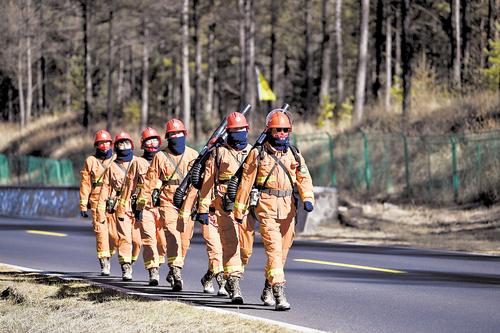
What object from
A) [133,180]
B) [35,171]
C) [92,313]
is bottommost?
[92,313]

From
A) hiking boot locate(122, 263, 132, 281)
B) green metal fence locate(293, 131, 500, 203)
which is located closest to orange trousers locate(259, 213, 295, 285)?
hiking boot locate(122, 263, 132, 281)

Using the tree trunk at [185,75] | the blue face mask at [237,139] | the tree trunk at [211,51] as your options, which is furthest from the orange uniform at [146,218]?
the tree trunk at [211,51]

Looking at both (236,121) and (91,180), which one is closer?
(236,121)

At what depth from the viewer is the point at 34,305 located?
12.4 meters

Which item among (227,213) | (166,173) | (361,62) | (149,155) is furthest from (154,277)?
(361,62)

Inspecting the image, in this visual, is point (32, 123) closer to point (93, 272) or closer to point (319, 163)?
point (319, 163)

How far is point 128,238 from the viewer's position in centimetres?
1514

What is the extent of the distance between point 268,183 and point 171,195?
2.63 m

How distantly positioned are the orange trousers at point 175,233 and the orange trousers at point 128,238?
1.60 m

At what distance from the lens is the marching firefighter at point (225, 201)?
38.4 ft

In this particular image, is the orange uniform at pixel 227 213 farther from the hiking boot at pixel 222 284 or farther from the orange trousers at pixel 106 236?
the orange trousers at pixel 106 236

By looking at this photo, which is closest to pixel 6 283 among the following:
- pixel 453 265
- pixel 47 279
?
pixel 47 279

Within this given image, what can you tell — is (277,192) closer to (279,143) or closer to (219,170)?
(279,143)

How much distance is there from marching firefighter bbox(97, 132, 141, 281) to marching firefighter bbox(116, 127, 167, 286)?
0.52 ft
